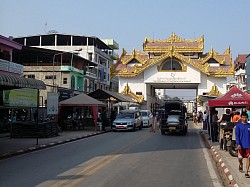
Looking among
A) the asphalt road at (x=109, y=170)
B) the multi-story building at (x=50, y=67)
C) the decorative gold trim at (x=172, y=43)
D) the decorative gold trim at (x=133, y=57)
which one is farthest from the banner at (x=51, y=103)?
the decorative gold trim at (x=172, y=43)

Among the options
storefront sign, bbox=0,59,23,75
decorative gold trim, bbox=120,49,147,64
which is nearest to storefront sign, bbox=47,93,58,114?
storefront sign, bbox=0,59,23,75

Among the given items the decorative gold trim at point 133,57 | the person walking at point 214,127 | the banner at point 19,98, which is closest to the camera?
the person walking at point 214,127

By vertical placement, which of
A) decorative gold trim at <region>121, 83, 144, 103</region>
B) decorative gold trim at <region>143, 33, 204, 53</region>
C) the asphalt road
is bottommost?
the asphalt road

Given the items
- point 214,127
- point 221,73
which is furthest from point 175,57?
point 214,127

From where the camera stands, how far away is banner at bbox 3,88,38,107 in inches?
938

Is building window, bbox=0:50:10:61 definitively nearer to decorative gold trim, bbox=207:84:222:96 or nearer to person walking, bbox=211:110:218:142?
person walking, bbox=211:110:218:142

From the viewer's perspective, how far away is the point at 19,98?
24672 mm

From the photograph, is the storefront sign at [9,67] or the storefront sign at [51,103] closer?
the storefront sign at [51,103]

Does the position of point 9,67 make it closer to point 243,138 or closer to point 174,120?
point 174,120

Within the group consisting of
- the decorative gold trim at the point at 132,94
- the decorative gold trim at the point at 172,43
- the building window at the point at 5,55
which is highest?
the decorative gold trim at the point at 172,43

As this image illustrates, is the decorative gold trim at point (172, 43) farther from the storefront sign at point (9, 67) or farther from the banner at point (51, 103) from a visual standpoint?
the banner at point (51, 103)

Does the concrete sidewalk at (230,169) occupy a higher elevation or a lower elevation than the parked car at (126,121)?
lower

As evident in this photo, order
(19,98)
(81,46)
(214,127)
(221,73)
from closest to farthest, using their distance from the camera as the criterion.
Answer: (214,127) → (19,98) → (221,73) → (81,46)

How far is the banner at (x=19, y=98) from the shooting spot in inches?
938
